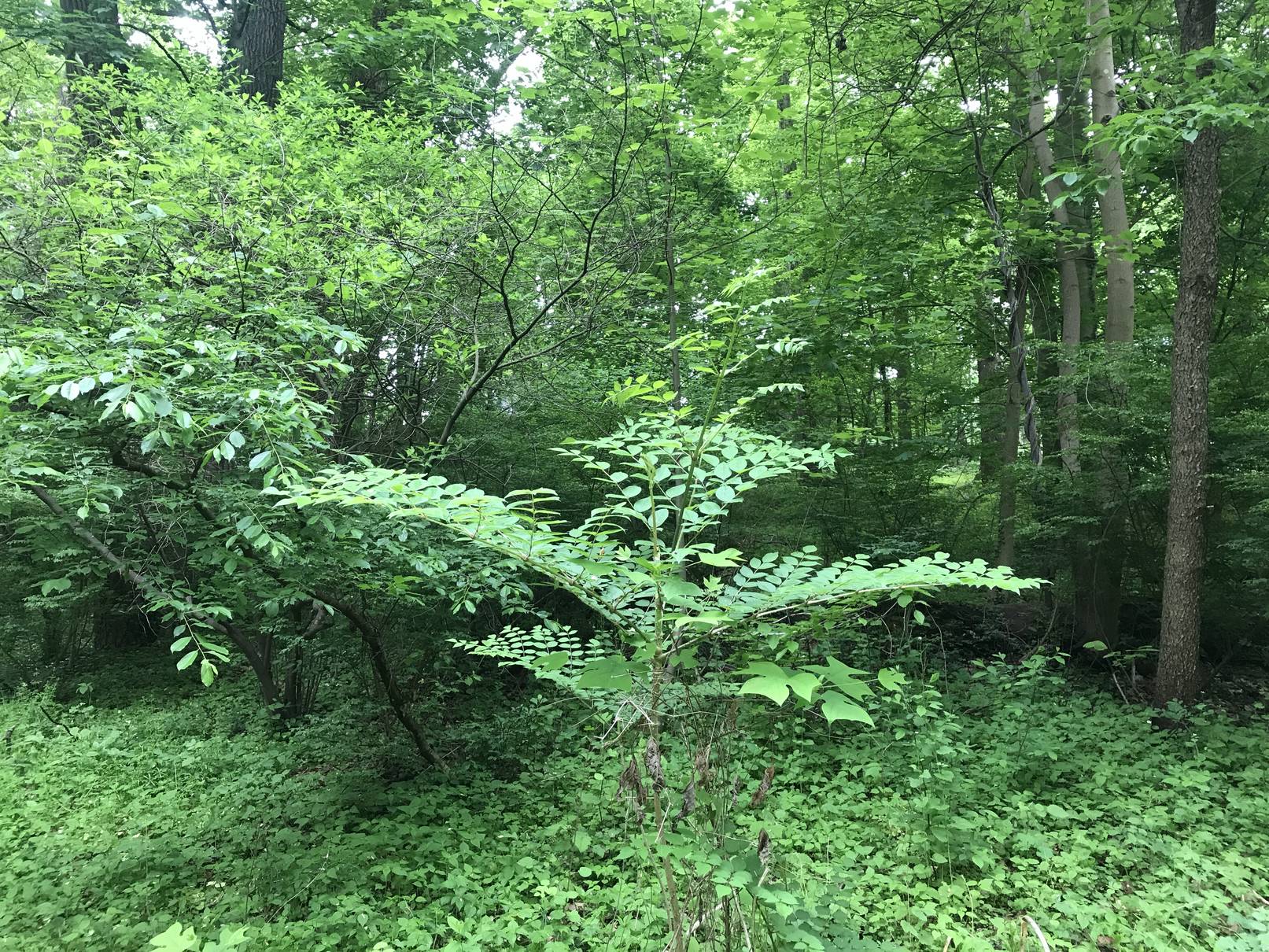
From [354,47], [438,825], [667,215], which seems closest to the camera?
[438,825]

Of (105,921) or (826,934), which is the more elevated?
(826,934)

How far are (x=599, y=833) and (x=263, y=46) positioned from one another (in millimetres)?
9136

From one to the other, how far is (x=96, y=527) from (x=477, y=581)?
211 centimetres

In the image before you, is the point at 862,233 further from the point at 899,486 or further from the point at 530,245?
the point at 530,245

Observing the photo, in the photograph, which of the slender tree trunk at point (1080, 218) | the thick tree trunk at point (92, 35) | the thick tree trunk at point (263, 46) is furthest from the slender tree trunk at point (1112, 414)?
the thick tree trunk at point (92, 35)

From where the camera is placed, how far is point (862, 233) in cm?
580

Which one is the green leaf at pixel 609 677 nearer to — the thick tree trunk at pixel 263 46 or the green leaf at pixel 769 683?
the green leaf at pixel 769 683

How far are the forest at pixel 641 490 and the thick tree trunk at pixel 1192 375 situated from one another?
28mm

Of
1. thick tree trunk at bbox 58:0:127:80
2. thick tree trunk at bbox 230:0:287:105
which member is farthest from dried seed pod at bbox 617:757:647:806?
thick tree trunk at bbox 58:0:127:80

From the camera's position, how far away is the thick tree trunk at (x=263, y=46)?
7680mm

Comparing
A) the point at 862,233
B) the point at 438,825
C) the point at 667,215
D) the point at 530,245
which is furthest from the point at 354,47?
the point at 438,825

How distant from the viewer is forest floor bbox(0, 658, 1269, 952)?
2928 millimetres

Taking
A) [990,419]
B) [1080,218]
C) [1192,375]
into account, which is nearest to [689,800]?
[1192,375]

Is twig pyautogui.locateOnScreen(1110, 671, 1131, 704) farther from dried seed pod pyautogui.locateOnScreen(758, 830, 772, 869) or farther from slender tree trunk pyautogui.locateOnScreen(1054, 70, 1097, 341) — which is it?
dried seed pod pyautogui.locateOnScreen(758, 830, 772, 869)
